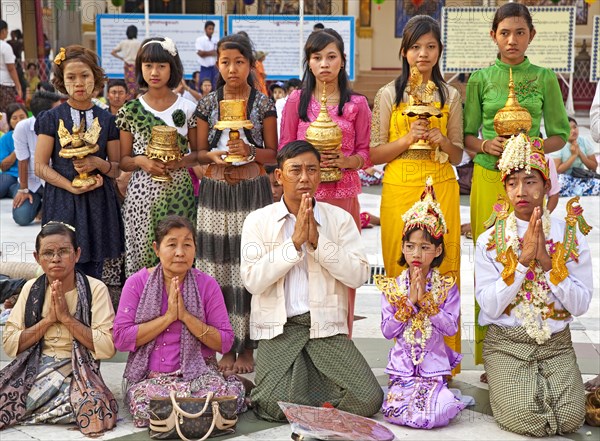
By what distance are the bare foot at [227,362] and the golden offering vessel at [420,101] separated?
1.37 meters

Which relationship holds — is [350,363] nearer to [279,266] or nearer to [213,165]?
[279,266]

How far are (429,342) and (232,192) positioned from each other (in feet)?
3.96

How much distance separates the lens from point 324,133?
3984 millimetres

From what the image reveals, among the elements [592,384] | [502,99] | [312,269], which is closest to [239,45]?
[312,269]

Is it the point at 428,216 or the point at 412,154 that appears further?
the point at 412,154

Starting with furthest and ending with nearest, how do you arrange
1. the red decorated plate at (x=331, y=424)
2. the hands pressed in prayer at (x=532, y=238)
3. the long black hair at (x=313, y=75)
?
the long black hair at (x=313, y=75)
the hands pressed in prayer at (x=532, y=238)
the red decorated plate at (x=331, y=424)

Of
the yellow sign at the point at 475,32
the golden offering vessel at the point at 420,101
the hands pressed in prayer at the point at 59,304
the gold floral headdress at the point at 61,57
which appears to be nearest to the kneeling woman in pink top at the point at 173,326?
the hands pressed in prayer at the point at 59,304

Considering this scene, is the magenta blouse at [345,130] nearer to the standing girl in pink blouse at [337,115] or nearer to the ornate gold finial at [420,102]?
the standing girl in pink blouse at [337,115]

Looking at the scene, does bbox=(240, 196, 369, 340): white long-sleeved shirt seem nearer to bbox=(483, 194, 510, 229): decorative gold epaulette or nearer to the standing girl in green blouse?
bbox=(483, 194, 510, 229): decorative gold epaulette

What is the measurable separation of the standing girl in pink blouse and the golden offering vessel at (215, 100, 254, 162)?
268mm

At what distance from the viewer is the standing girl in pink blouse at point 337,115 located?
4.21 metres

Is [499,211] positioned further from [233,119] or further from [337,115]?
[233,119]

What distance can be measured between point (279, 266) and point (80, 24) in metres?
14.5

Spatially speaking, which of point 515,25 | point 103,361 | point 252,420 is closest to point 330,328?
point 252,420
